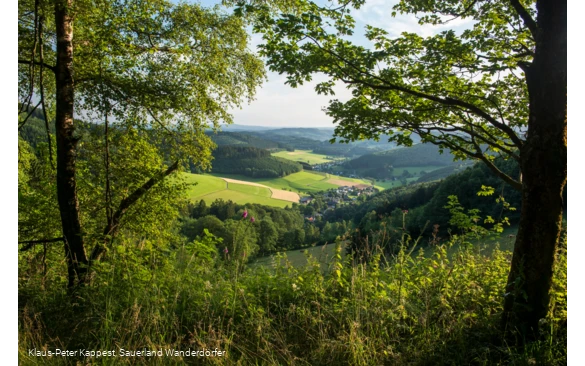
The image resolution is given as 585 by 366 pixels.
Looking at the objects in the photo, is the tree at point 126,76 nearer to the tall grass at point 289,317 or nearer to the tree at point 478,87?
the tall grass at point 289,317

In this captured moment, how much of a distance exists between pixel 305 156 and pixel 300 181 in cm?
4442

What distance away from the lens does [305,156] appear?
14712 cm

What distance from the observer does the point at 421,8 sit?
4625mm

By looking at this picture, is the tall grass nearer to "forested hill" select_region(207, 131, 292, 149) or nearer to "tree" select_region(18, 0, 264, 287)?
"tree" select_region(18, 0, 264, 287)

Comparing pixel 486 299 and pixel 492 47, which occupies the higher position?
pixel 492 47

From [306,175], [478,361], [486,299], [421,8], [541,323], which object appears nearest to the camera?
[478,361]

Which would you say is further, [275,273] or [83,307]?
[275,273]

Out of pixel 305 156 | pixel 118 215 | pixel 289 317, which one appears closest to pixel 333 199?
pixel 305 156

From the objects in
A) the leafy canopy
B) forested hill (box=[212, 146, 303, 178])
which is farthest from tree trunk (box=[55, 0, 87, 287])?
forested hill (box=[212, 146, 303, 178])

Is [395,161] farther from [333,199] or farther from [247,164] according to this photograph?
[247,164]

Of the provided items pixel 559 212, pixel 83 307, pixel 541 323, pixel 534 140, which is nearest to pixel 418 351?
pixel 541 323

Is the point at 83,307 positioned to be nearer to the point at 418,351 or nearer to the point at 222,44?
the point at 418,351
